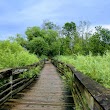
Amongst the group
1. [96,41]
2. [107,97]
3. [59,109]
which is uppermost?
[96,41]

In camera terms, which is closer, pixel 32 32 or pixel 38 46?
pixel 38 46

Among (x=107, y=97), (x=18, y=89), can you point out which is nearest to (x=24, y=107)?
(x=18, y=89)

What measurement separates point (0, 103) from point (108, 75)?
8.77ft

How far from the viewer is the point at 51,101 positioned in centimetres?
632

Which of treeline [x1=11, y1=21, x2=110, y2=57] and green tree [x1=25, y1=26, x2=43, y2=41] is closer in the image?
treeline [x1=11, y1=21, x2=110, y2=57]

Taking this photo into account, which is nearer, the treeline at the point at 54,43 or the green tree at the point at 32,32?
the treeline at the point at 54,43

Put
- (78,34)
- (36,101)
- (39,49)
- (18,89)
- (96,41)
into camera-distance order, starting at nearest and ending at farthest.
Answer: (36,101), (18,89), (96,41), (39,49), (78,34)

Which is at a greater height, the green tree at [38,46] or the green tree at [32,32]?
the green tree at [32,32]

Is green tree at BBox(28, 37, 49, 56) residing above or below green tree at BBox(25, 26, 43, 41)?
below

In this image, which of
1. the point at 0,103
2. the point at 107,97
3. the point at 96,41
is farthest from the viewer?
the point at 96,41

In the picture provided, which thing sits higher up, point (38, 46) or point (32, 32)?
point (32, 32)

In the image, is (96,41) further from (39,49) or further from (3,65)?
(3,65)

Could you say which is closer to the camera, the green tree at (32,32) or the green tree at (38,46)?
the green tree at (38,46)

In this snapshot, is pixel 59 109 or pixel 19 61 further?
pixel 19 61
